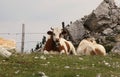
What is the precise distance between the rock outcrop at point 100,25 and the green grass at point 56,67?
33.1 metres

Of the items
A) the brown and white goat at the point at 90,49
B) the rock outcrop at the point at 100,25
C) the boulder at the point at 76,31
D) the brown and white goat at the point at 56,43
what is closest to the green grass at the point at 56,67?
the brown and white goat at the point at 56,43

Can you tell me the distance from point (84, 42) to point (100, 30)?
75.4ft

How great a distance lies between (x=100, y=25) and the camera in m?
58.5

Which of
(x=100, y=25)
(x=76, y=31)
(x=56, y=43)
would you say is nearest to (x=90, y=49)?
(x=56, y=43)

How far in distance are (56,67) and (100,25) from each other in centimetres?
3945

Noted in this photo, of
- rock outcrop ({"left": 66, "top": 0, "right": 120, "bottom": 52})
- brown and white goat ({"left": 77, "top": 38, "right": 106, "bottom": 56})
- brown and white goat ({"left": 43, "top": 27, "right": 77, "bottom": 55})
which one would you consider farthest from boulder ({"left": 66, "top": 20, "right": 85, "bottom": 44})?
brown and white goat ({"left": 43, "top": 27, "right": 77, "bottom": 55})

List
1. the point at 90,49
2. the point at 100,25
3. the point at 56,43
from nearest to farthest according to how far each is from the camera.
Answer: the point at 56,43 → the point at 90,49 → the point at 100,25

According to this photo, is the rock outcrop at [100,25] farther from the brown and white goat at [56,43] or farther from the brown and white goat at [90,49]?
the brown and white goat at [56,43]

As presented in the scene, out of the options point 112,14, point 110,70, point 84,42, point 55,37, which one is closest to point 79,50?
point 84,42

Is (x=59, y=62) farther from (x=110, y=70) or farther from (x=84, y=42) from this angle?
(x=84, y=42)

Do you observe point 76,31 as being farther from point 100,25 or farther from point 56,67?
point 56,67

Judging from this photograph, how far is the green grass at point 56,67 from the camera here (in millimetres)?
17453

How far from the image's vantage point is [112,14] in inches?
2366

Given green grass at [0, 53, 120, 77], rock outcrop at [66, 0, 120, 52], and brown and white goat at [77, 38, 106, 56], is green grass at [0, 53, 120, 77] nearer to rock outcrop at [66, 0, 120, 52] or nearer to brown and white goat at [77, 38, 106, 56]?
brown and white goat at [77, 38, 106, 56]
